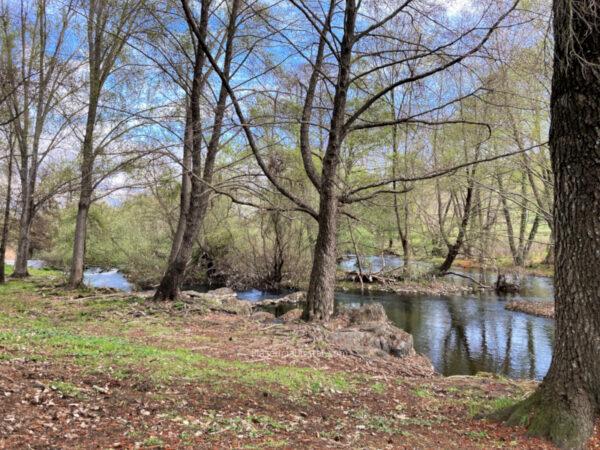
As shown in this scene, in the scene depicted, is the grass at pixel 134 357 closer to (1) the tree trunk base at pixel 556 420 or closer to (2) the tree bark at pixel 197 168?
(1) the tree trunk base at pixel 556 420

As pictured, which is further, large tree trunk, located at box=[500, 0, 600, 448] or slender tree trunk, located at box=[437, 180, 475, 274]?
slender tree trunk, located at box=[437, 180, 475, 274]

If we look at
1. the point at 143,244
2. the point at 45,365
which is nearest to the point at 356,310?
the point at 45,365

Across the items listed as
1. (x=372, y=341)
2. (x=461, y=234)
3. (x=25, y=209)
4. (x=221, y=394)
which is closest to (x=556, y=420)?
(x=221, y=394)

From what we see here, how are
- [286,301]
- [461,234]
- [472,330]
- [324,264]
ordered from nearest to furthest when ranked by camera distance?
[324,264], [472,330], [286,301], [461,234]

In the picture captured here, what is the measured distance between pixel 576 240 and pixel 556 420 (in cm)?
156

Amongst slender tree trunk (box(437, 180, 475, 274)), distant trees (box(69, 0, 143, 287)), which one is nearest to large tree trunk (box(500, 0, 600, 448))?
distant trees (box(69, 0, 143, 287))

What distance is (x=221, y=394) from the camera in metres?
4.91

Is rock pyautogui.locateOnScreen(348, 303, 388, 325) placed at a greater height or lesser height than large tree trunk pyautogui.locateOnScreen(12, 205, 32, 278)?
lesser

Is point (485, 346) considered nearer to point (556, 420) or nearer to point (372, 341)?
point (372, 341)

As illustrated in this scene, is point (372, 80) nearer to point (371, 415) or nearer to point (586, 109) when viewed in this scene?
point (586, 109)

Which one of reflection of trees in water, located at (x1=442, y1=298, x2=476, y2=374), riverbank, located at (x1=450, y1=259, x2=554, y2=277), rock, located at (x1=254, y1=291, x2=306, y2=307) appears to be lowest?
reflection of trees in water, located at (x1=442, y1=298, x2=476, y2=374)

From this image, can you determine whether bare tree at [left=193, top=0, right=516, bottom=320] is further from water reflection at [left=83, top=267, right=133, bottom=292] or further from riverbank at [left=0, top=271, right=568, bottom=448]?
water reflection at [left=83, top=267, right=133, bottom=292]

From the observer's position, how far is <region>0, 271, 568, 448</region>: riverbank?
3.70 m

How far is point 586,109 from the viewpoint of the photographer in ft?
12.5
